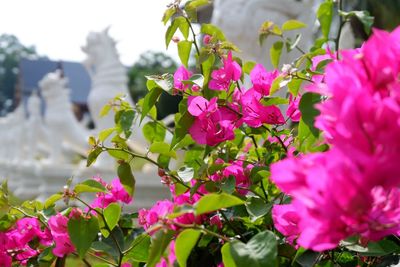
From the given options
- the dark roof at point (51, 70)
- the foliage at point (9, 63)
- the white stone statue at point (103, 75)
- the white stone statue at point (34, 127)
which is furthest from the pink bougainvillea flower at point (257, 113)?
the foliage at point (9, 63)

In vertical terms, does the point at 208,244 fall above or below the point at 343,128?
below

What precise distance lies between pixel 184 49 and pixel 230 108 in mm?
108

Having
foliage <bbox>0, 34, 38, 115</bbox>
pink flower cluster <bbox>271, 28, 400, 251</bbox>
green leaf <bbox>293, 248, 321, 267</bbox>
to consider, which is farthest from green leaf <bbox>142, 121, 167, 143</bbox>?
foliage <bbox>0, 34, 38, 115</bbox>

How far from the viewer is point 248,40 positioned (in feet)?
6.70

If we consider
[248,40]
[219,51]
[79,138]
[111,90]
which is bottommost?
[79,138]

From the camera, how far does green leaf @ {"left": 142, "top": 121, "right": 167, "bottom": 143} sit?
0.74 meters

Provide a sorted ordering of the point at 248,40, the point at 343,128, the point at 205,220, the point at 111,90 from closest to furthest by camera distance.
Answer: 1. the point at 343,128
2. the point at 205,220
3. the point at 248,40
4. the point at 111,90

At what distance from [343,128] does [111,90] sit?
3275 mm

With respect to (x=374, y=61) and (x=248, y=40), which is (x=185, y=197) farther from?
(x=248, y=40)

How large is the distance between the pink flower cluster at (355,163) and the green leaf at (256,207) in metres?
0.18

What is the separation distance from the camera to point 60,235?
0.56m

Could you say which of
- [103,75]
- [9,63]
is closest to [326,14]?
[103,75]

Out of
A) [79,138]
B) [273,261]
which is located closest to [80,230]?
[273,261]

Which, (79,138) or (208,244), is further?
(79,138)
